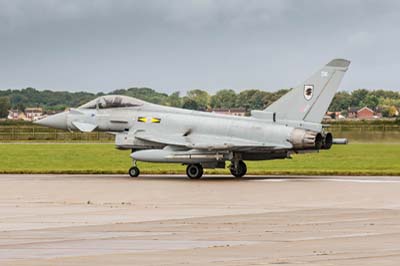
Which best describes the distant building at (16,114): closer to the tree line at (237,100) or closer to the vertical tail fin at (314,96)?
the tree line at (237,100)

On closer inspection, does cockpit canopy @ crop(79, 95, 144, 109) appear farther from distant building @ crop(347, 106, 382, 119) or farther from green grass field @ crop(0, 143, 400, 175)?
distant building @ crop(347, 106, 382, 119)

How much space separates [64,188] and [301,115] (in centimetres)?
852

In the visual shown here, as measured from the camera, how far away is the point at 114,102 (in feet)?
126

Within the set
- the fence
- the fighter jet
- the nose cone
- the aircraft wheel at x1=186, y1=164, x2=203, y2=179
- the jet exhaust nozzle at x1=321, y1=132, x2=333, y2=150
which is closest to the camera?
the jet exhaust nozzle at x1=321, y1=132, x2=333, y2=150

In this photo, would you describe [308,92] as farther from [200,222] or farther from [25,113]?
[25,113]

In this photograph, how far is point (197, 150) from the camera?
117ft

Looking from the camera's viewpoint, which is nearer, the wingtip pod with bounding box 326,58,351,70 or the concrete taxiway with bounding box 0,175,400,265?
the concrete taxiway with bounding box 0,175,400,265

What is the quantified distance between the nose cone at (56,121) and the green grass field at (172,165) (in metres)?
2.59

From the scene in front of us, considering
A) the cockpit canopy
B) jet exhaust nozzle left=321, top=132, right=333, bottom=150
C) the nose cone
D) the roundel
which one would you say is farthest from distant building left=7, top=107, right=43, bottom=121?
jet exhaust nozzle left=321, top=132, right=333, bottom=150

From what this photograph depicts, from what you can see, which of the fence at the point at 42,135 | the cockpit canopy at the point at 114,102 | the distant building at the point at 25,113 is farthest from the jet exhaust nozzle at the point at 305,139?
the distant building at the point at 25,113

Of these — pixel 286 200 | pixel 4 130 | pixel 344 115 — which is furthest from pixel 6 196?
pixel 344 115

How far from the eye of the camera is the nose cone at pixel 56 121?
3931 centimetres

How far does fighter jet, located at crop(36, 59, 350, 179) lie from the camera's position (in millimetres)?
34438

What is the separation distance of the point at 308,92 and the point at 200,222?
15.1 metres
